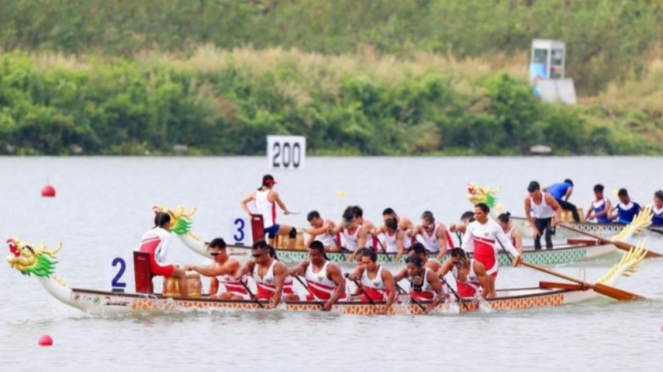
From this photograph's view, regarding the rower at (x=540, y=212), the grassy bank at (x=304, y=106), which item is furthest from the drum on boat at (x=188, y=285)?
the grassy bank at (x=304, y=106)

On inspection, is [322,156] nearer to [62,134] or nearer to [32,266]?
[62,134]

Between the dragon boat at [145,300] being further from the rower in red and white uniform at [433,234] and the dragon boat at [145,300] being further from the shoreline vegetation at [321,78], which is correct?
the shoreline vegetation at [321,78]

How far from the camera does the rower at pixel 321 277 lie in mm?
23859

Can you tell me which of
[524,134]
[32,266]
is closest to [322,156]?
[524,134]

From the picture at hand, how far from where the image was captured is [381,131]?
72.9 metres

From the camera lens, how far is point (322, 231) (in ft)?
97.9

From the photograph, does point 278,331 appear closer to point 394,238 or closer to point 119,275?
point 119,275

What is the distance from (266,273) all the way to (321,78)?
1966 inches

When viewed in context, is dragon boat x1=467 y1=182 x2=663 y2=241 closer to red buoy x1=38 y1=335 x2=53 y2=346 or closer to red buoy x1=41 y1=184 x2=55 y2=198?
red buoy x1=38 y1=335 x2=53 y2=346

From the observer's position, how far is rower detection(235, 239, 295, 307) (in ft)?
77.7

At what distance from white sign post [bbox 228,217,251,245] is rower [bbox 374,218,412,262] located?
232 cm

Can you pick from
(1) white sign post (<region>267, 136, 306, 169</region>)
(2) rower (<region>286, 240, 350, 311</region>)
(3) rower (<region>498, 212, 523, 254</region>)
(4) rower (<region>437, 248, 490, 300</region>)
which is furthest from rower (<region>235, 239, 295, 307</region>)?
(1) white sign post (<region>267, 136, 306, 169</region>)

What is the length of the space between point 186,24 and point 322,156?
39.2 feet

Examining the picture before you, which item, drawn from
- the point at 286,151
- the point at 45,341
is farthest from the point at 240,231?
the point at 286,151
